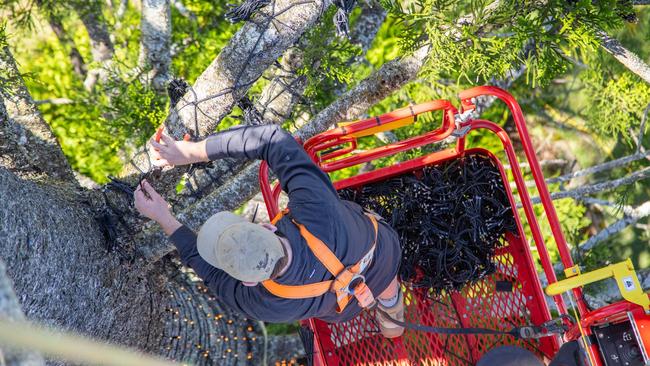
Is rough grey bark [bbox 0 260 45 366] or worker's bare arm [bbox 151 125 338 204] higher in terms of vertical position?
worker's bare arm [bbox 151 125 338 204]

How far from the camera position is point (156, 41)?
444 cm

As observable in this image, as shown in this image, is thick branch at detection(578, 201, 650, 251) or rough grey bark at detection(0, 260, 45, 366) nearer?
rough grey bark at detection(0, 260, 45, 366)

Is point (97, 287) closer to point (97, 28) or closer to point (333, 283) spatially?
point (333, 283)

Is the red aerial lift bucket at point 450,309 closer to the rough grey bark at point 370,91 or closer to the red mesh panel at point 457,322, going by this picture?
the red mesh panel at point 457,322

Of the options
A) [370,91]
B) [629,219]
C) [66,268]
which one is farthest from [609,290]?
[66,268]

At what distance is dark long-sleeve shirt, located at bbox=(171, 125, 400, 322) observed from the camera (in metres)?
2.24

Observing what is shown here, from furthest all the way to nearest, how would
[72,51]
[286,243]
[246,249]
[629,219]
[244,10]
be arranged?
[72,51]
[629,219]
[244,10]
[286,243]
[246,249]

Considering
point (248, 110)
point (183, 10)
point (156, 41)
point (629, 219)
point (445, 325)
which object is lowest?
point (445, 325)

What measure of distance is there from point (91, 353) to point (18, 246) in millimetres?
1082

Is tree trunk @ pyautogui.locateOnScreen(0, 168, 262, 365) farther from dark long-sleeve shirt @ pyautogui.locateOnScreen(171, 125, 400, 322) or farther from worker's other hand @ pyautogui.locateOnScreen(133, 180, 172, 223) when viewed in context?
dark long-sleeve shirt @ pyautogui.locateOnScreen(171, 125, 400, 322)

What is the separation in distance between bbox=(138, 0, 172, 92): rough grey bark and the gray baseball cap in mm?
2748

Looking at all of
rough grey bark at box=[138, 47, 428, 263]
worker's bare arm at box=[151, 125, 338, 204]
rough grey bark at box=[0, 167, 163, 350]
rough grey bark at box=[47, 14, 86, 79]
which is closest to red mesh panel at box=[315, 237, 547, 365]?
rough grey bark at box=[138, 47, 428, 263]

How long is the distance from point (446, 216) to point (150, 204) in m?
1.51

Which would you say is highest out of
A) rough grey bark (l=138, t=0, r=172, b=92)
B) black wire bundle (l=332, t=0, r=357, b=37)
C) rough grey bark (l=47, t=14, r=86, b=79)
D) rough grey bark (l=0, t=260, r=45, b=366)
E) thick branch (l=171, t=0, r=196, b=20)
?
rough grey bark (l=47, t=14, r=86, b=79)
